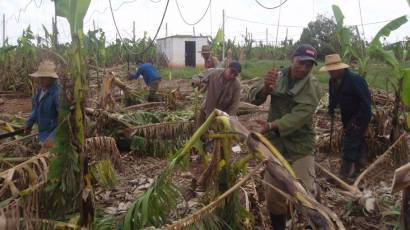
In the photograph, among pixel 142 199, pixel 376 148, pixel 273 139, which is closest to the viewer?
pixel 142 199

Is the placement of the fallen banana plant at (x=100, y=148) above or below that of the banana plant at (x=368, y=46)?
below

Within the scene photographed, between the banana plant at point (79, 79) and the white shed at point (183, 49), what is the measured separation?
929 inches

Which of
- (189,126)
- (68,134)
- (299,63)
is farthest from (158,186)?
(189,126)

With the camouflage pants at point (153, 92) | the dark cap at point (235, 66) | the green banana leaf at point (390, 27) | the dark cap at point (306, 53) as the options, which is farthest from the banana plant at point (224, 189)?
the camouflage pants at point (153, 92)

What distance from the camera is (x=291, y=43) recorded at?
28.7m

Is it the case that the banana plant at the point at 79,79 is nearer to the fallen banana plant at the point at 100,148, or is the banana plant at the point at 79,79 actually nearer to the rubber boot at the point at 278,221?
the fallen banana plant at the point at 100,148

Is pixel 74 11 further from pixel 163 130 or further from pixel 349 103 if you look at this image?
pixel 349 103

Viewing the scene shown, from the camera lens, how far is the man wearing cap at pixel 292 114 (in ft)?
12.8

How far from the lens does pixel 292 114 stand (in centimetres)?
391

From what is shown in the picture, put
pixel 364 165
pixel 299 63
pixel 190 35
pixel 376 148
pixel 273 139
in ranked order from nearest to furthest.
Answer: pixel 299 63, pixel 273 139, pixel 364 165, pixel 376 148, pixel 190 35

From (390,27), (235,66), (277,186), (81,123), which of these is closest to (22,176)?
(81,123)

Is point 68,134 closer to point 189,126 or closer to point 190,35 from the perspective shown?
point 189,126

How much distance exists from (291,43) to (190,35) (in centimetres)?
633

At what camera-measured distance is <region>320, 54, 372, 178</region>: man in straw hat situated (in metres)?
6.13
